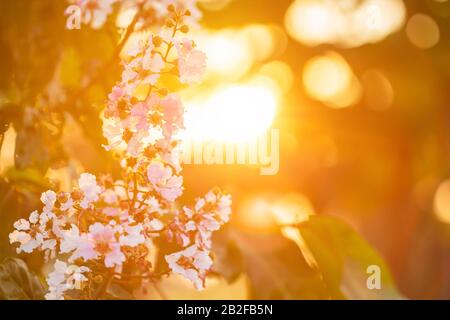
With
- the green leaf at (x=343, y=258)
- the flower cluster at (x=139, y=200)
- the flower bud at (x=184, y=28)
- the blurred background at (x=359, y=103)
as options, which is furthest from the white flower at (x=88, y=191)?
the blurred background at (x=359, y=103)

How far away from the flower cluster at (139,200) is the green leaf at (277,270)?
1.23 feet

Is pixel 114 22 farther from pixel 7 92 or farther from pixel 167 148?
pixel 167 148

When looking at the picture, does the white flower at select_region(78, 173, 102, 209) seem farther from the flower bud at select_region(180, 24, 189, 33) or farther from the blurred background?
the blurred background

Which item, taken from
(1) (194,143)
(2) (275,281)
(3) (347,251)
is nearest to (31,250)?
(1) (194,143)

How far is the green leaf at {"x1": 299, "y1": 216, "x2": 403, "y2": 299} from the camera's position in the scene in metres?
1.09

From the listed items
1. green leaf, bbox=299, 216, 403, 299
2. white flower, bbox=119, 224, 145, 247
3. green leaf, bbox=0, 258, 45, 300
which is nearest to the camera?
white flower, bbox=119, 224, 145, 247

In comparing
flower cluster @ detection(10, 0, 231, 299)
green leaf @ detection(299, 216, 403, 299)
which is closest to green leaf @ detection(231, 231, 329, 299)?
green leaf @ detection(299, 216, 403, 299)

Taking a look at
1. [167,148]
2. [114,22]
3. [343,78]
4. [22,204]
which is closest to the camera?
[167,148]

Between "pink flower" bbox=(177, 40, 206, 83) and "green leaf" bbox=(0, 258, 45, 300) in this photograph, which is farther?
"green leaf" bbox=(0, 258, 45, 300)

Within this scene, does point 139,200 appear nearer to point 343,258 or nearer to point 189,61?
point 189,61

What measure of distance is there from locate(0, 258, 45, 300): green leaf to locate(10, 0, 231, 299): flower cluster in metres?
0.07

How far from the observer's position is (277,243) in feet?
4.08

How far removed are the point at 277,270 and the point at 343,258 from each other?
12 centimetres
